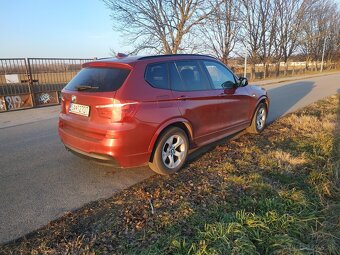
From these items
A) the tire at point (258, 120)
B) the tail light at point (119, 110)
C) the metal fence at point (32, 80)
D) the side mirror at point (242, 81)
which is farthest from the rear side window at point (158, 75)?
the metal fence at point (32, 80)

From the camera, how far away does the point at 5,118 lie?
28.7 feet

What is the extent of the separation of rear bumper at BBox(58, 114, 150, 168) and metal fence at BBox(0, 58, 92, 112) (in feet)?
26.3

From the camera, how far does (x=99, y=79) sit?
3.83 meters

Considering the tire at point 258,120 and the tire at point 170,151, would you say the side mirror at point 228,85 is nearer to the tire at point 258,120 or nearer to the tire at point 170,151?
the tire at point 258,120

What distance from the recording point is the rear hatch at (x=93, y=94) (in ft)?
11.6

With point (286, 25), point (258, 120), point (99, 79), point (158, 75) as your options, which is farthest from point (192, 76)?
point (286, 25)

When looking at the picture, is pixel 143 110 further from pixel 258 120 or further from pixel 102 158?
pixel 258 120

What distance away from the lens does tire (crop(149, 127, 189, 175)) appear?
3.90 metres

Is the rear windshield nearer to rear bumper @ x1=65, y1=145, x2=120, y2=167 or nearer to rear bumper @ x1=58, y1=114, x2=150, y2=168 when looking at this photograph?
rear bumper @ x1=58, y1=114, x2=150, y2=168

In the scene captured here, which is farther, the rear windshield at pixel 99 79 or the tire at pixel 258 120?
the tire at pixel 258 120

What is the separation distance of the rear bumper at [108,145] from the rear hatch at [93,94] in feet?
0.53

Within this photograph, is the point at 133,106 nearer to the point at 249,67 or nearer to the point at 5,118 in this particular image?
the point at 5,118

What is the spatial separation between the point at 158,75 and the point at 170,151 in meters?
1.17

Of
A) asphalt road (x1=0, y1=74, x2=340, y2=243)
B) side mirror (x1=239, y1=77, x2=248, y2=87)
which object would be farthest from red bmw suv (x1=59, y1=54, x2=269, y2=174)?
side mirror (x1=239, y1=77, x2=248, y2=87)
